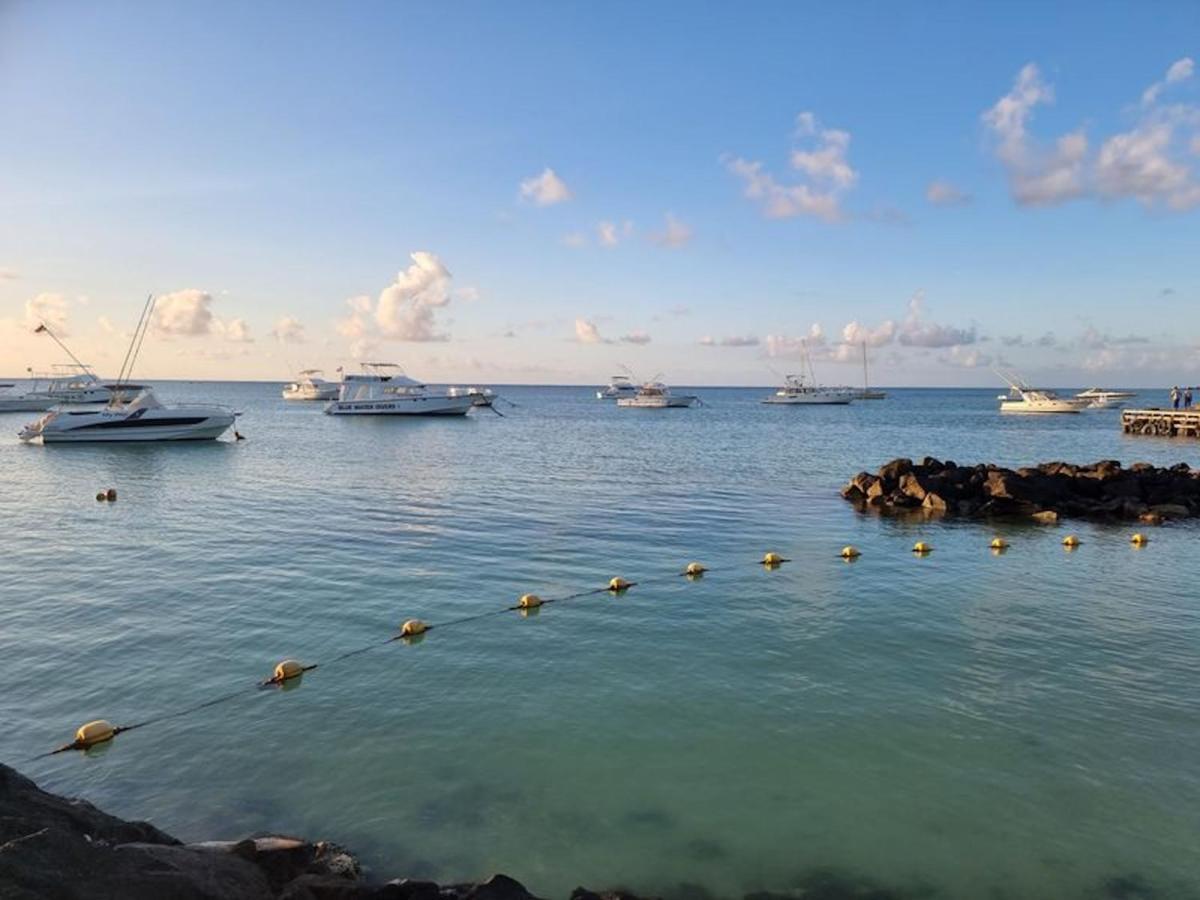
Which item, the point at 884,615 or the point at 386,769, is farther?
the point at 884,615

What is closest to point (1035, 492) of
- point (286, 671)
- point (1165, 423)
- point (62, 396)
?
point (286, 671)

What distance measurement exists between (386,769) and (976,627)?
37.6ft

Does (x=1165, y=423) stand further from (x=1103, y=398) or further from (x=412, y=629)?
(x=412, y=629)

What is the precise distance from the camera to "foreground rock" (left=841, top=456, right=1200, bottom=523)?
95.2 ft

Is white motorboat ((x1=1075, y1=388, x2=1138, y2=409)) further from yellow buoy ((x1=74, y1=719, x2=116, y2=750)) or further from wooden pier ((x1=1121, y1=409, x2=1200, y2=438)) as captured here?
yellow buoy ((x1=74, y1=719, x2=116, y2=750))

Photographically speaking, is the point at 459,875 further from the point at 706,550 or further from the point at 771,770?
the point at 706,550

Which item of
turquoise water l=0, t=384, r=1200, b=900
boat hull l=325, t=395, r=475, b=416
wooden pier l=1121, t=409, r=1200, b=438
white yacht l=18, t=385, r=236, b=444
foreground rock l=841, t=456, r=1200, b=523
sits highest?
boat hull l=325, t=395, r=475, b=416

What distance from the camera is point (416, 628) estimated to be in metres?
14.5

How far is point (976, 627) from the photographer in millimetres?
15328

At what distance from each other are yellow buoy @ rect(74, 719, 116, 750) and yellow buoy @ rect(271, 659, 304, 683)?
232cm

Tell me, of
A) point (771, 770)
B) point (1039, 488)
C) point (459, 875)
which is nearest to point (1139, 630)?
point (771, 770)

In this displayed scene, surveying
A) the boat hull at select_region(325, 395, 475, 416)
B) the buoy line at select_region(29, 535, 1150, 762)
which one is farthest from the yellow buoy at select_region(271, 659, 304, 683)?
the boat hull at select_region(325, 395, 475, 416)

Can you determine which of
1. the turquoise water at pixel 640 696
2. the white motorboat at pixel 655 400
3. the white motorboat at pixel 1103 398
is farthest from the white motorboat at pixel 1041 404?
the turquoise water at pixel 640 696

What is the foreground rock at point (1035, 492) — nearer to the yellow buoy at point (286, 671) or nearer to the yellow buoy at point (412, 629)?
the yellow buoy at point (412, 629)
